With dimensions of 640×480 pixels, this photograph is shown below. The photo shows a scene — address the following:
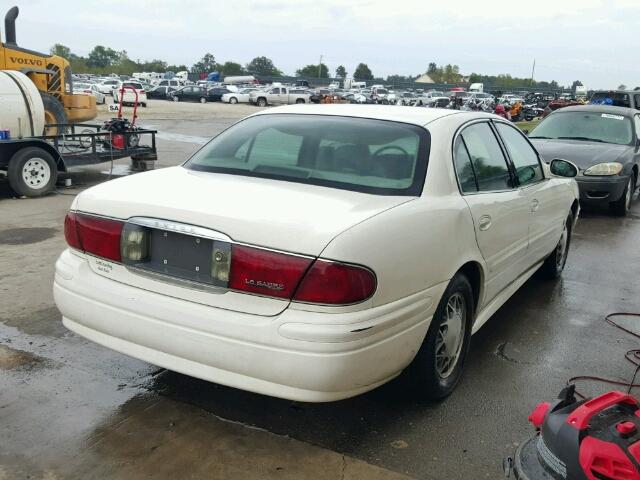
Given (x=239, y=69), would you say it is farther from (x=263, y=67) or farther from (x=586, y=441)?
(x=586, y=441)

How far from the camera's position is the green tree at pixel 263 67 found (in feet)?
469

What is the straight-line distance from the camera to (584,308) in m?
5.11

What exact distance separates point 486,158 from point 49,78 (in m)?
10.9

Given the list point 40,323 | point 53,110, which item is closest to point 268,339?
point 40,323

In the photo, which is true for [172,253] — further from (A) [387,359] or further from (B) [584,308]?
(B) [584,308]

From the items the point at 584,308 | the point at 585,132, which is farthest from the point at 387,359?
the point at 585,132

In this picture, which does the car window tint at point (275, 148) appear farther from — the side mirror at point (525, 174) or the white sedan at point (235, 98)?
the white sedan at point (235, 98)

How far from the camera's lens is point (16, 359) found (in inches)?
148

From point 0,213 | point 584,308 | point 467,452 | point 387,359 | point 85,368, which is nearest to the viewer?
point 387,359

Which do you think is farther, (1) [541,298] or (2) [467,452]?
(1) [541,298]

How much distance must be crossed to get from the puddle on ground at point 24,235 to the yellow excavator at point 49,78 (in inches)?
178

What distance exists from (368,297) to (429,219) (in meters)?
0.62

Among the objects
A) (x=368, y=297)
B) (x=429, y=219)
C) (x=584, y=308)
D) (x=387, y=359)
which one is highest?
(x=429, y=219)

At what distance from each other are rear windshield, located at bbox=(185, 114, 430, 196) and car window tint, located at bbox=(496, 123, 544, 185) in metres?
1.19
